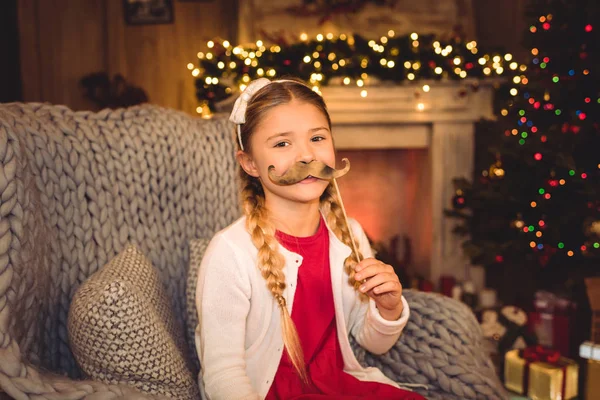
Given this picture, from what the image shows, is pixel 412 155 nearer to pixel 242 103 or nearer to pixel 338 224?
pixel 338 224

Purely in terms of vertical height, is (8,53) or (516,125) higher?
(8,53)

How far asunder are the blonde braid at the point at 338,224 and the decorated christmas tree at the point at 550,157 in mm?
1439

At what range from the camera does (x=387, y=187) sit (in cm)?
340

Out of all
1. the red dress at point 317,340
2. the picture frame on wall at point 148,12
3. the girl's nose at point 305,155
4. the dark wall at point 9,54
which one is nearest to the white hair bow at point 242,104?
the girl's nose at point 305,155

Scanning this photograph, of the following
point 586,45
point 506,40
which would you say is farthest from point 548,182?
point 506,40

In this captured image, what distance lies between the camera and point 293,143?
3.50 feet

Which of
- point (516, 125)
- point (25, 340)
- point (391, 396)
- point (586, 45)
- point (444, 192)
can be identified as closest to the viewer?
point (25, 340)

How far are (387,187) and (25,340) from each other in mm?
2678

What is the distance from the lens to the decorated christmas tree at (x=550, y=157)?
2.30 meters

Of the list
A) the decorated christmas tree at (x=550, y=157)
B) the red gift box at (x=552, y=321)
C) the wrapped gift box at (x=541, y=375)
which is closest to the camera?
the wrapped gift box at (x=541, y=375)

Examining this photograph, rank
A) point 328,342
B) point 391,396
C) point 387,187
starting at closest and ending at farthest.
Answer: point 391,396 → point 328,342 → point 387,187

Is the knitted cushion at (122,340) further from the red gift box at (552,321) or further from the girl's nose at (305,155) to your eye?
the red gift box at (552,321)

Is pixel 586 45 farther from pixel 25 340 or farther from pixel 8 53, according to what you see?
pixel 8 53

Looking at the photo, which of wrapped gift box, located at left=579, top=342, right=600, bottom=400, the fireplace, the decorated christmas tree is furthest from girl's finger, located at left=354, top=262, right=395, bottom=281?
the fireplace
